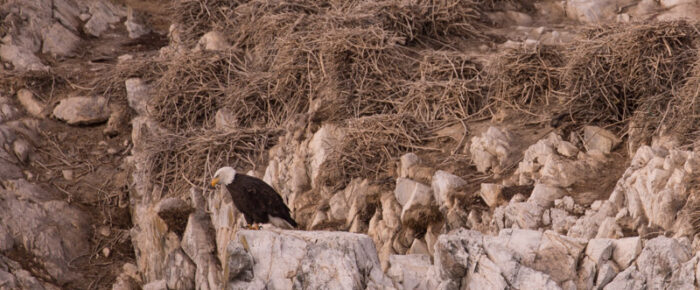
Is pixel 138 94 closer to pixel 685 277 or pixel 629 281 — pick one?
pixel 629 281

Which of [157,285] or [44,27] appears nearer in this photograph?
[157,285]

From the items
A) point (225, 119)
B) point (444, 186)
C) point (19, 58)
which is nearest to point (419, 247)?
point (444, 186)

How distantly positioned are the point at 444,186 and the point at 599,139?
180 cm

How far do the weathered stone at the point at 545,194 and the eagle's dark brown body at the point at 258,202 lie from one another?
96.8 inches

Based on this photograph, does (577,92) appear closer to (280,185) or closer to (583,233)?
(583,233)

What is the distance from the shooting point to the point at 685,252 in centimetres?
824

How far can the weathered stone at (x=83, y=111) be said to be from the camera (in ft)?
52.5

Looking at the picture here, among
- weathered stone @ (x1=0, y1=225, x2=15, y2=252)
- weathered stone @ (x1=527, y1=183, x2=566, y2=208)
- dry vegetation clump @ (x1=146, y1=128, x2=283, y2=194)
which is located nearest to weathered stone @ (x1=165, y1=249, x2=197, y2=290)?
dry vegetation clump @ (x1=146, y1=128, x2=283, y2=194)

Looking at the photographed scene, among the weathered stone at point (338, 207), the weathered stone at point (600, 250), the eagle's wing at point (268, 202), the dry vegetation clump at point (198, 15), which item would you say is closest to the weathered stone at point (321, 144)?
the weathered stone at point (338, 207)

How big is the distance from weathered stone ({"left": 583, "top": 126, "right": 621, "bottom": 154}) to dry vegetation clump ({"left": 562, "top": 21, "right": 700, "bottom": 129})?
9.4 inches

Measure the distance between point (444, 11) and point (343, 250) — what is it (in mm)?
7557

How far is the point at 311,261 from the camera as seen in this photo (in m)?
8.78

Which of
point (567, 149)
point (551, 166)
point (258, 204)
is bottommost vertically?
point (258, 204)

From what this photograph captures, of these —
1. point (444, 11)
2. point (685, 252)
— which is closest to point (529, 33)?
point (444, 11)
